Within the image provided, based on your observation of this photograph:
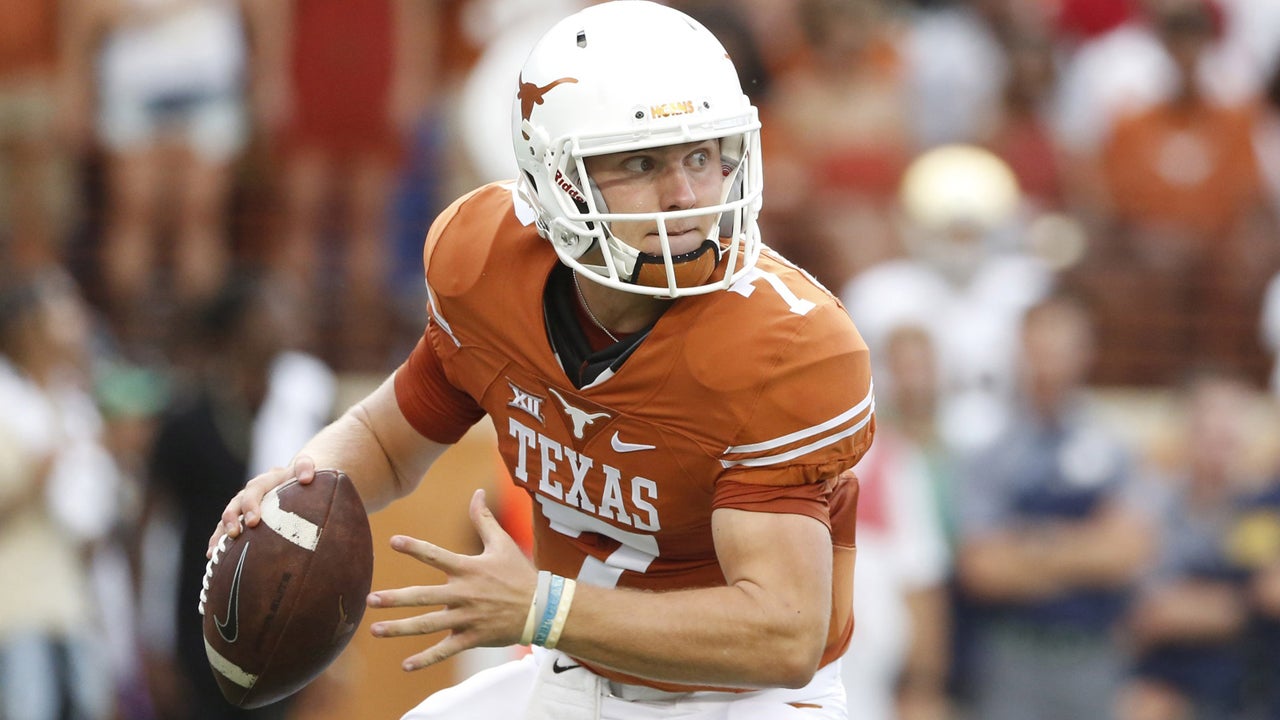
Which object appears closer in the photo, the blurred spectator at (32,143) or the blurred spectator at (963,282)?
the blurred spectator at (963,282)

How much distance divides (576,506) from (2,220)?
4651mm

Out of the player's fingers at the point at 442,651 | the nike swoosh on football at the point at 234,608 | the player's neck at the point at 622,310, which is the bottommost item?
the nike swoosh on football at the point at 234,608

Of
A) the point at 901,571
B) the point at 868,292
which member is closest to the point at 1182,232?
the point at 868,292

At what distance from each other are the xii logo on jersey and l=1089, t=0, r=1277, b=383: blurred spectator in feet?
16.5

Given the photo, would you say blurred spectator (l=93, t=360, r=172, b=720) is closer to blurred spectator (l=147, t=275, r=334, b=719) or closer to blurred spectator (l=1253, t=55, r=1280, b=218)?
blurred spectator (l=147, t=275, r=334, b=719)

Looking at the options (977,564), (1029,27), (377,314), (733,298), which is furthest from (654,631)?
(1029,27)

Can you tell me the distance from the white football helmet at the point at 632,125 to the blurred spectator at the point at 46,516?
125 inches

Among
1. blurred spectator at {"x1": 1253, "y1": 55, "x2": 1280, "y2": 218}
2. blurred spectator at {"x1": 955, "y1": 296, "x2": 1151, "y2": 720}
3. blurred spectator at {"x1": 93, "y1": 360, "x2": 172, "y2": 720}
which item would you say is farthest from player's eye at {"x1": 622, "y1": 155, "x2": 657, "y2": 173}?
blurred spectator at {"x1": 1253, "y1": 55, "x2": 1280, "y2": 218}

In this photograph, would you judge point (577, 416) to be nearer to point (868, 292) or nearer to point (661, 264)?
point (661, 264)

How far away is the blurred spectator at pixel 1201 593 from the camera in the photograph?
677 centimetres

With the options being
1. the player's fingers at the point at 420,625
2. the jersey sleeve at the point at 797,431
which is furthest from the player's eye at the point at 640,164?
the player's fingers at the point at 420,625

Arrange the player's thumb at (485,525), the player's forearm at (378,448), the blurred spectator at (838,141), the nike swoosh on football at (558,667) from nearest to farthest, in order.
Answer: the player's thumb at (485,525) → the nike swoosh on football at (558,667) → the player's forearm at (378,448) → the blurred spectator at (838,141)

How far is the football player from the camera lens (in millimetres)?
3135

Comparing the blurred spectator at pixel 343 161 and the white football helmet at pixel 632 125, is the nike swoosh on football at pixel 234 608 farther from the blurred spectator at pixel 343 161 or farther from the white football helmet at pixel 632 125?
the blurred spectator at pixel 343 161
